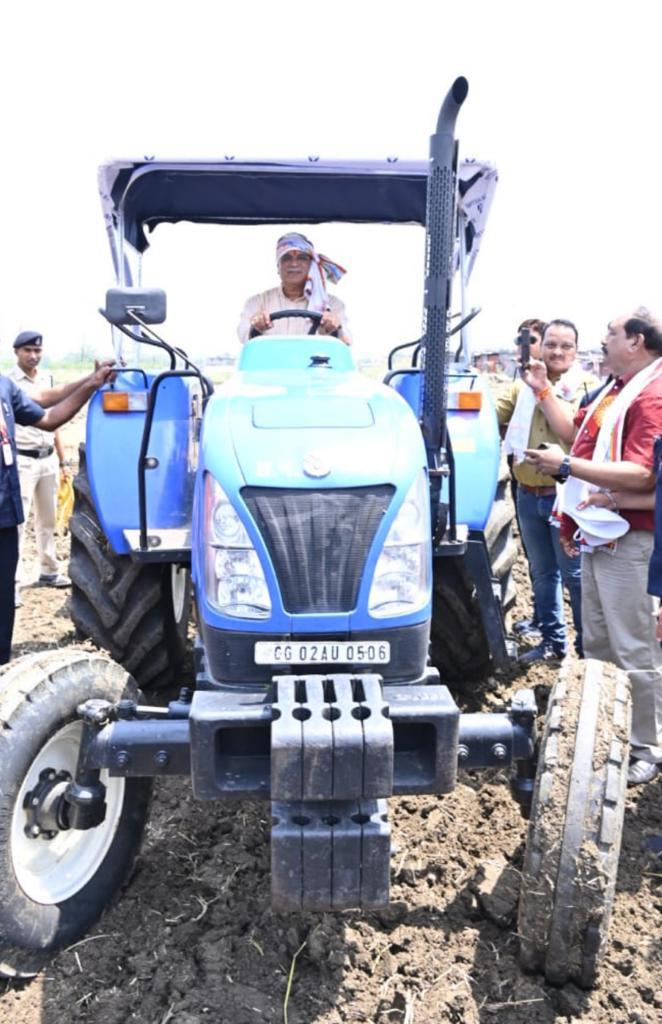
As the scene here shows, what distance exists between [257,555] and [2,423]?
6.91ft

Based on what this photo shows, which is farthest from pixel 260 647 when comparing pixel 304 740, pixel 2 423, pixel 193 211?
pixel 193 211

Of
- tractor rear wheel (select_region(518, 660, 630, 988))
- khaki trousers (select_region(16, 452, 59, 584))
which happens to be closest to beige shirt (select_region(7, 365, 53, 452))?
khaki trousers (select_region(16, 452, 59, 584))

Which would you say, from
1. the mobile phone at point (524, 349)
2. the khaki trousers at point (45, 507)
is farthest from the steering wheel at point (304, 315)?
the khaki trousers at point (45, 507)

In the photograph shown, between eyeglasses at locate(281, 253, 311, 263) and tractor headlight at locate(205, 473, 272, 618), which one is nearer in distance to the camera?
tractor headlight at locate(205, 473, 272, 618)

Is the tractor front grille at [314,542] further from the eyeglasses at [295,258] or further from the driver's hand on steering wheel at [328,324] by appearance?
the eyeglasses at [295,258]

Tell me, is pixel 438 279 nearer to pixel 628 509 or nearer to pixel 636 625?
pixel 628 509

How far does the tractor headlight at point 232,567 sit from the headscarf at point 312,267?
7.45 feet

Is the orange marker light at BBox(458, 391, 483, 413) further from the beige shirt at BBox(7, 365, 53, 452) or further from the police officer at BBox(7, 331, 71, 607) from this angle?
the police officer at BBox(7, 331, 71, 607)

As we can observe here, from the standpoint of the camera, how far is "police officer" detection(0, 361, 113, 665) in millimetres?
4145

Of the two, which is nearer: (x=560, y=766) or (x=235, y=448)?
(x=560, y=766)

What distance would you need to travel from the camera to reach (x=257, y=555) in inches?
102

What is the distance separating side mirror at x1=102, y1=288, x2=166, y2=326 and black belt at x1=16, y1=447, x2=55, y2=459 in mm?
3345

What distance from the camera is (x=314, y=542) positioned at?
2.60 m

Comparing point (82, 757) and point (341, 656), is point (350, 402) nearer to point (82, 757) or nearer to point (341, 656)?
point (341, 656)
